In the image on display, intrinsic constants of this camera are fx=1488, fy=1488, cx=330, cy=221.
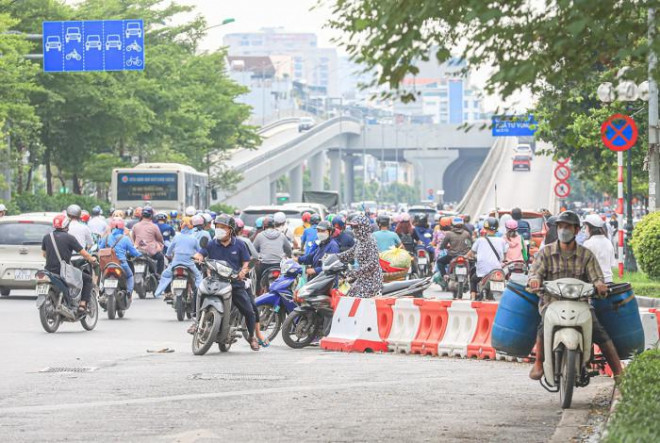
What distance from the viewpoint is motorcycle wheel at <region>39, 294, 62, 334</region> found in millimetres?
19500

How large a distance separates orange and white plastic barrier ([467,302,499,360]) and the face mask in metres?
4.64

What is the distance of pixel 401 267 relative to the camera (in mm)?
22641

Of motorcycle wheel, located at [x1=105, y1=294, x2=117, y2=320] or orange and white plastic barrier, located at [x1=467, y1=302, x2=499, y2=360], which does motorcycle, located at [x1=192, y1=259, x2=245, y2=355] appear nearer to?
orange and white plastic barrier, located at [x1=467, y1=302, x2=499, y2=360]

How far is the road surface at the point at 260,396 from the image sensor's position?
10078mm

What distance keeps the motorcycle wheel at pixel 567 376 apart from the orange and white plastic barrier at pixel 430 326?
18.3 ft

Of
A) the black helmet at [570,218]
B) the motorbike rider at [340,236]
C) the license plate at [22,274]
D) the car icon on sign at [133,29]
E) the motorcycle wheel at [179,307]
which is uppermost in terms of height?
the car icon on sign at [133,29]

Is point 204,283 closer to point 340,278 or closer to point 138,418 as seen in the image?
point 340,278

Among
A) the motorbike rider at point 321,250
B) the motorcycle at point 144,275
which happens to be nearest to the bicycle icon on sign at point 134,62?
the motorcycle at point 144,275

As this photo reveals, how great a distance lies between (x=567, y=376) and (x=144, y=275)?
17.9 metres

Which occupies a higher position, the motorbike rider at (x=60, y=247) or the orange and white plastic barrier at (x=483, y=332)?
the motorbike rider at (x=60, y=247)


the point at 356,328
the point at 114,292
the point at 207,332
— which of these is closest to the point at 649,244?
the point at 114,292

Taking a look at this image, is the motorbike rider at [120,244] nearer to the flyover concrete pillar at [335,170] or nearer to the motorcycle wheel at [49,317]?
the motorcycle wheel at [49,317]

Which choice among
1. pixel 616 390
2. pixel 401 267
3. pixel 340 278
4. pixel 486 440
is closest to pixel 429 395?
pixel 616 390

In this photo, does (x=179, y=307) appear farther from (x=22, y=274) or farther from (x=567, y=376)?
(x=567, y=376)
